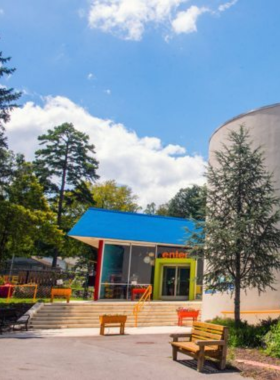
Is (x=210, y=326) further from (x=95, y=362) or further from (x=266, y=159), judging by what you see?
(x=266, y=159)

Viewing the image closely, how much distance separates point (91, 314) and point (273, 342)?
1105 cm

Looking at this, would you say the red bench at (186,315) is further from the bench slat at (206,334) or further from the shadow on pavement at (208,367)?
the shadow on pavement at (208,367)

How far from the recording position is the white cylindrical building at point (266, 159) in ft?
48.0

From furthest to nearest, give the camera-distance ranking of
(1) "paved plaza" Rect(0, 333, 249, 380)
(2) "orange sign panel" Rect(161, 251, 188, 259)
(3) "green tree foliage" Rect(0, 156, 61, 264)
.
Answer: (2) "orange sign panel" Rect(161, 251, 188, 259)
(3) "green tree foliage" Rect(0, 156, 61, 264)
(1) "paved plaza" Rect(0, 333, 249, 380)

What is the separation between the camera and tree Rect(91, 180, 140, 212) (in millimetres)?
55594

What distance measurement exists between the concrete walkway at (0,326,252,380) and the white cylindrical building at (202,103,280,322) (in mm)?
4042

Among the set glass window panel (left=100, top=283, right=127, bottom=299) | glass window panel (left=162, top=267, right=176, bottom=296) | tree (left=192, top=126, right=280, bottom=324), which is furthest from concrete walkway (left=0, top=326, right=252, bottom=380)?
glass window panel (left=162, top=267, right=176, bottom=296)

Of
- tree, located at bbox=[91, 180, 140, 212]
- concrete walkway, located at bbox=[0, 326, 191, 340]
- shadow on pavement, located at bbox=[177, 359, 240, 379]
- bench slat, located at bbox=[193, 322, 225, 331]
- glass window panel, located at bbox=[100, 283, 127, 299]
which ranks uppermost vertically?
tree, located at bbox=[91, 180, 140, 212]

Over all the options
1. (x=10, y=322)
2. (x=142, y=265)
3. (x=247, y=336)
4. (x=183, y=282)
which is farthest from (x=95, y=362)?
(x=183, y=282)

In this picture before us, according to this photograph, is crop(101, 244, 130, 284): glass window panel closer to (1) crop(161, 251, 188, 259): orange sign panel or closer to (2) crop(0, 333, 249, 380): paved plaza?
(1) crop(161, 251, 188, 259): orange sign panel

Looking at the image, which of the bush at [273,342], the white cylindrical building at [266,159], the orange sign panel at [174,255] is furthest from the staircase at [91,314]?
the bush at [273,342]

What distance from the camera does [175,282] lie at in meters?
27.4

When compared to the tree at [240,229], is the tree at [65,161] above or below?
above

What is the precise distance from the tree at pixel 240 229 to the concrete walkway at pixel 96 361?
3316mm
